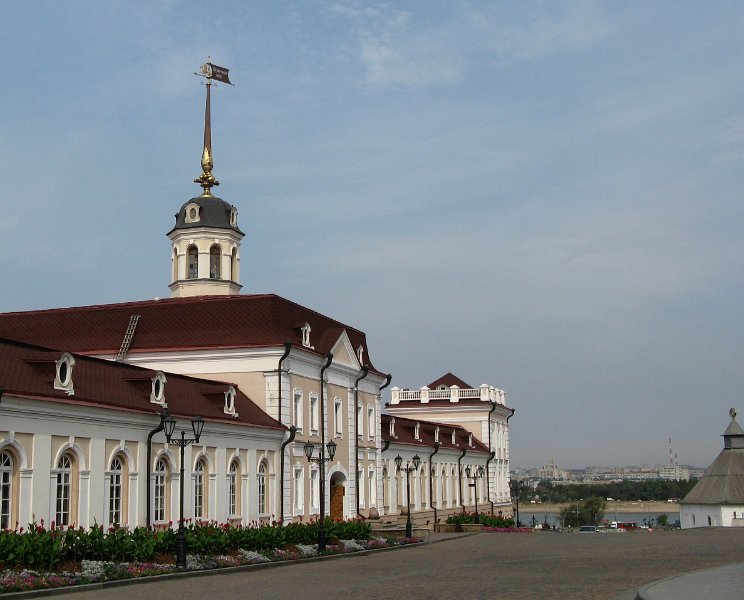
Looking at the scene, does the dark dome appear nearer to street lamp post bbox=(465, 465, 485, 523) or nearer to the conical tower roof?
street lamp post bbox=(465, 465, 485, 523)

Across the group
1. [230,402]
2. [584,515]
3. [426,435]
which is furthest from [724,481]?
[584,515]

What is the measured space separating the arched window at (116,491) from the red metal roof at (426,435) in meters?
25.2

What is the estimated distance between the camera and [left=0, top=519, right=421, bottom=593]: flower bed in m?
20.4

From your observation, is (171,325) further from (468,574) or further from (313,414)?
(468,574)

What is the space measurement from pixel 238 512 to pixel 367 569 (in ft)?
33.6

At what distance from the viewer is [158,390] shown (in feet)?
100

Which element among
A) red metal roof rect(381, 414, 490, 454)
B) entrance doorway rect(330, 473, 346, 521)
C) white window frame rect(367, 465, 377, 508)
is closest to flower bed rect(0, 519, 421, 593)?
entrance doorway rect(330, 473, 346, 521)

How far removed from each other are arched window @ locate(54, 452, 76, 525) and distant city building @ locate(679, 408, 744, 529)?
202 ft

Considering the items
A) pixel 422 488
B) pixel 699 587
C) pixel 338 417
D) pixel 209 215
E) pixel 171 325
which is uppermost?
pixel 209 215

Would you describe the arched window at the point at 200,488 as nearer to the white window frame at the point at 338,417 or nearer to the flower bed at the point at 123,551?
the flower bed at the point at 123,551

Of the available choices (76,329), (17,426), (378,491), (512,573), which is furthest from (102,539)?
(378,491)

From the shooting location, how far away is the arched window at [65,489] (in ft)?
85.3

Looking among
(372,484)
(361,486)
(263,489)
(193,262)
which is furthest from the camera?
(372,484)

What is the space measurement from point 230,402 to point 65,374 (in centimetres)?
919
